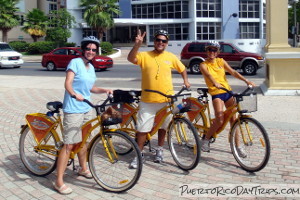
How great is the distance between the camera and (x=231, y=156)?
19.1 feet

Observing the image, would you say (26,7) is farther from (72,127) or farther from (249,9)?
(72,127)

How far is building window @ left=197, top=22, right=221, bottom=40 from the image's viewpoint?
47.8m

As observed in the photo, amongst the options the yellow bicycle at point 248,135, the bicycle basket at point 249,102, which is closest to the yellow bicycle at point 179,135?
the yellow bicycle at point 248,135

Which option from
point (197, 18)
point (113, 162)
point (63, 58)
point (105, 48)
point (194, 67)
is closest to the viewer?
point (113, 162)

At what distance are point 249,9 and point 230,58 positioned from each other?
31.8 m

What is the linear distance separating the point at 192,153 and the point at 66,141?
5.52 ft

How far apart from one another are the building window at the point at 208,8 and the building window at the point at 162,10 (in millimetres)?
1602

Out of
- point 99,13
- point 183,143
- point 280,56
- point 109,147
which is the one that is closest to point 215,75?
point 183,143

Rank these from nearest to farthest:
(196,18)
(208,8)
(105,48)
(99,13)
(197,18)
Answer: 1. (105,48)
2. (99,13)
3. (196,18)
4. (197,18)
5. (208,8)

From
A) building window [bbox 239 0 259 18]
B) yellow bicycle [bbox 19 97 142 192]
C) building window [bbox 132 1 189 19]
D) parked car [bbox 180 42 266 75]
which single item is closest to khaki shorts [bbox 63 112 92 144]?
yellow bicycle [bbox 19 97 142 192]

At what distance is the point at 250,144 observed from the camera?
5148 mm

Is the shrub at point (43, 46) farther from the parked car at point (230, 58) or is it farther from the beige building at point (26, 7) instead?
the parked car at point (230, 58)

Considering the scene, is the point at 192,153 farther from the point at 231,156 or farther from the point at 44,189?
the point at 44,189

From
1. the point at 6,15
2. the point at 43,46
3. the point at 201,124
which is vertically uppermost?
the point at 6,15
